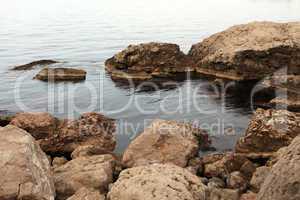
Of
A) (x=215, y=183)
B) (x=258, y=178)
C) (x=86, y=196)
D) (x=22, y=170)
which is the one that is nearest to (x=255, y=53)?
(x=215, y=183)

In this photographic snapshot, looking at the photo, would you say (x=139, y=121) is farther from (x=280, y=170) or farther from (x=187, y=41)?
(x=187, y=41)

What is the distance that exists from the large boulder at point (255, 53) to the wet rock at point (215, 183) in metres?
21.2

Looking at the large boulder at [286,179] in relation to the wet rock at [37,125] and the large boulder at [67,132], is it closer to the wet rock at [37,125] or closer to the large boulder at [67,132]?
the large boulder at [67,132]

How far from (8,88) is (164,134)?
66.6 ft

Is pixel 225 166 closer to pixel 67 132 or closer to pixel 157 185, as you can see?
pixel 157 185

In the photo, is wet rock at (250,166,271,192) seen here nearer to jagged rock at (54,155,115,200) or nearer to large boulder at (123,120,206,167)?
large boulder at (123,120,206,167)

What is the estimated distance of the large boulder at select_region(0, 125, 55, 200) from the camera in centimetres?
1220

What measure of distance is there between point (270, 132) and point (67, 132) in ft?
30.7

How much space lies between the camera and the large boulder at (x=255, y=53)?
118 feet

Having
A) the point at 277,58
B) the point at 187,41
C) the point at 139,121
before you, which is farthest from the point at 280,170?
the point at 187,41

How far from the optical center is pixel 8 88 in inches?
1342

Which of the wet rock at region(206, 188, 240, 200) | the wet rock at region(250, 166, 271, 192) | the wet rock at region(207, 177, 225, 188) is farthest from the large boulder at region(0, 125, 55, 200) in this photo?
the wet rock at region(250, 166, 271, 192)

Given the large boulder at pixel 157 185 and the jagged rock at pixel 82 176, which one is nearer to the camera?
the large boulder at pixel 157 185

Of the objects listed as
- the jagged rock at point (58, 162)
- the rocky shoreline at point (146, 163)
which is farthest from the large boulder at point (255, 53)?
the jagged rock at point (58, 162)
